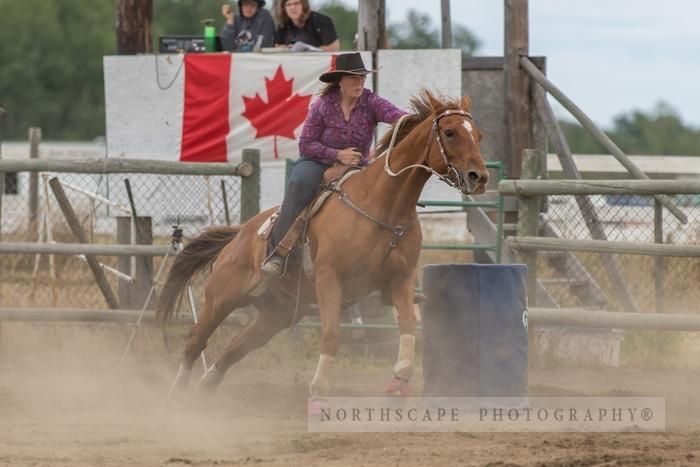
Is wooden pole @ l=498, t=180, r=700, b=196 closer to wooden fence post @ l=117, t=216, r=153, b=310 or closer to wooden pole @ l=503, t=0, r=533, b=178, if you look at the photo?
wooden pole @ l=503, t=0, r=533, b=178

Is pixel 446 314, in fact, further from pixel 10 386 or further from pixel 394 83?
pixel 394 83

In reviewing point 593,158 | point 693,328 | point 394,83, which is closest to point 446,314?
point 693,328

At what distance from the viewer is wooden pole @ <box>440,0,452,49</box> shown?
1356 centimetres

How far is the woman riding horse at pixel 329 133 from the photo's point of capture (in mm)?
8547

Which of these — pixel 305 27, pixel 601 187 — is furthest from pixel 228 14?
pixel 601 187

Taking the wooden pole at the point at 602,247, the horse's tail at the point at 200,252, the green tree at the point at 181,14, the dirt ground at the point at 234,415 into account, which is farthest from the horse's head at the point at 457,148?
the green tree at the point at 181,14

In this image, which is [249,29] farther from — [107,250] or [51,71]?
[51,71]

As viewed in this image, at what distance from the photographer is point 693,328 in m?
9.91

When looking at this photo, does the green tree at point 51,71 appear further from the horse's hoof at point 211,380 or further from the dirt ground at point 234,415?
the horse's hoof at point 211,380

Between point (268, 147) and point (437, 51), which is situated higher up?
point (437, 51)

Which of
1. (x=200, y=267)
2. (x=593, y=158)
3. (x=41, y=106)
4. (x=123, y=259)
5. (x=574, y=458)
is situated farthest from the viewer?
(x=41, y=106)

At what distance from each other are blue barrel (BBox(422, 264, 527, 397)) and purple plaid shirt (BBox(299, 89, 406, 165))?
46.6 inches

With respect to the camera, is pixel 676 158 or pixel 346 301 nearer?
pixel 346 301

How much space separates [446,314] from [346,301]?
0.70 meters
